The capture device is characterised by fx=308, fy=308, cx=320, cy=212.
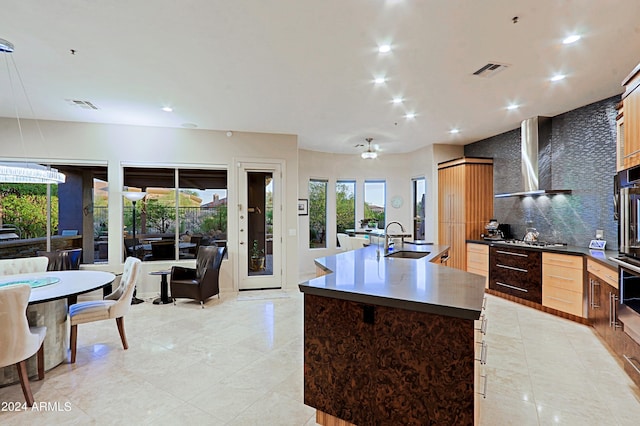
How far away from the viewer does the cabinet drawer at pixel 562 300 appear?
396 centimetres

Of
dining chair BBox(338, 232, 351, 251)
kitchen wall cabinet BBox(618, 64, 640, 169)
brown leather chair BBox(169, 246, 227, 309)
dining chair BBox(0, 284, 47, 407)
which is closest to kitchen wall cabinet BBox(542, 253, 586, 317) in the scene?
kitchen wall cabinet BBox(618, 64, 640, 169)

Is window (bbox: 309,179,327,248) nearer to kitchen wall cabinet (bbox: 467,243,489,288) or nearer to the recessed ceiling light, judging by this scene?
kitchen wall cabinet (bbox: 467,243,489,288)

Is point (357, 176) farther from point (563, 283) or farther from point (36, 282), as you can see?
point (36, 282)

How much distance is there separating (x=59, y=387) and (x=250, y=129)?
4.30m

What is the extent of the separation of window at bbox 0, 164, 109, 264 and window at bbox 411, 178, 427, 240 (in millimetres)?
6477

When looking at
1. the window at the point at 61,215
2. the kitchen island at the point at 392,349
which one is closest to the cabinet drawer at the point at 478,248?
the kitchen island at the point at 392,349

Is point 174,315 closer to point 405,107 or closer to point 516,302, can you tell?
point 405,107

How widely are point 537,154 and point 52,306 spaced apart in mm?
6520

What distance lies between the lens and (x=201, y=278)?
4.80m

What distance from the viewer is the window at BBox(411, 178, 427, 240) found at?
294 inches

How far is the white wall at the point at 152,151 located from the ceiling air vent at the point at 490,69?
11.2 feet

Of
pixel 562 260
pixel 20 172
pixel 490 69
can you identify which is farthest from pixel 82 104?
pixel 562 260

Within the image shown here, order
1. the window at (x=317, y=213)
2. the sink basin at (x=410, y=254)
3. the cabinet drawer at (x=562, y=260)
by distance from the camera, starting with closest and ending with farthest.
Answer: the sink basin at (x=410, y=254)
the cabinet drawer at (x=562, y=260)
the window at (x=317, y=213)

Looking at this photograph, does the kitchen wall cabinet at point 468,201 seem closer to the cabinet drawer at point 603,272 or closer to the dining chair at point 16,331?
the cabinet drawer at point 603,272
